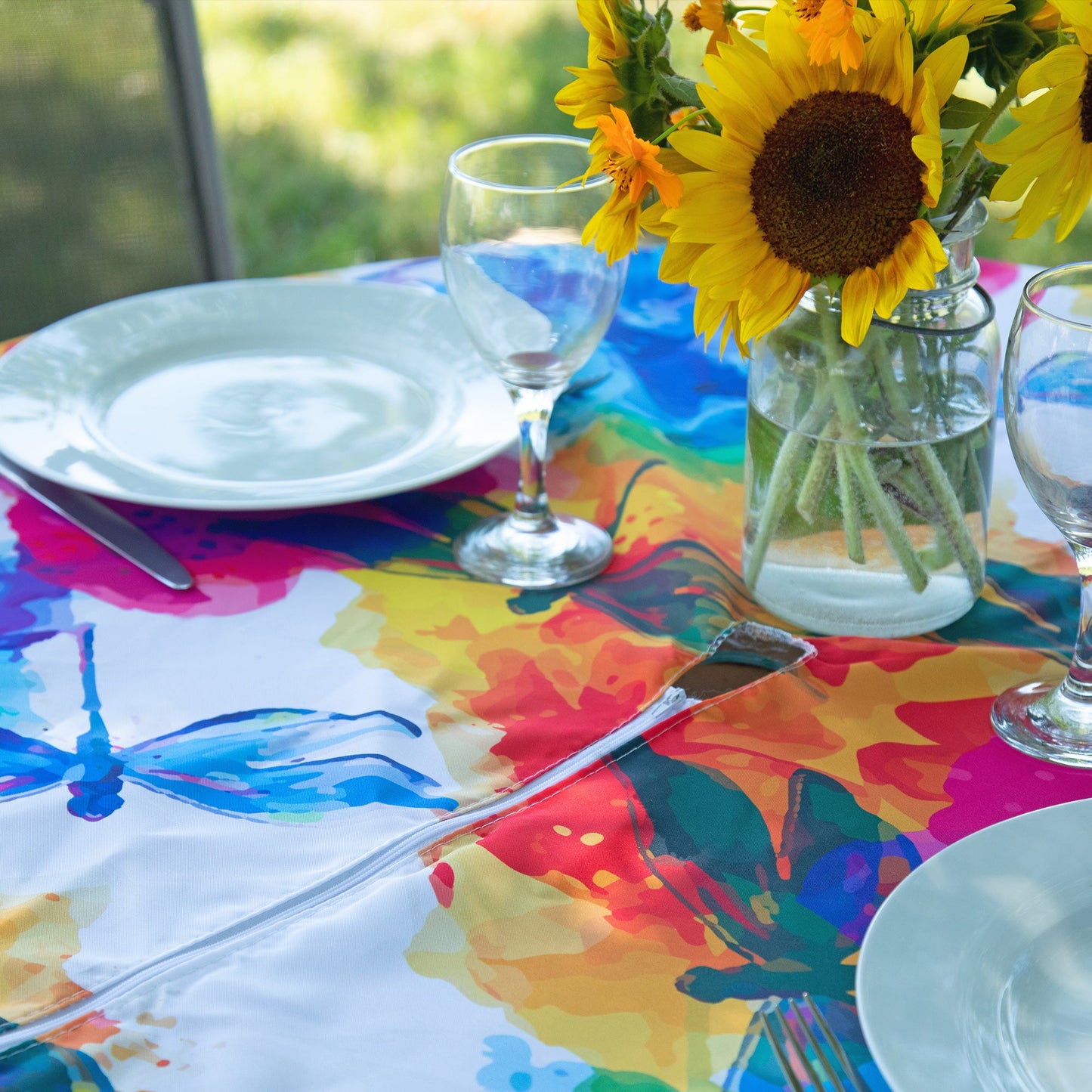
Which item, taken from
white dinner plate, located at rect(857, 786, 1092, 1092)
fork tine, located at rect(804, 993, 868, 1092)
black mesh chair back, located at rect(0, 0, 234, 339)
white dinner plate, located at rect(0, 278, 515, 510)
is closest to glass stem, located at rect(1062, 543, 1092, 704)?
white dinner plate, located at rect(857, 786, 1092, 1092)

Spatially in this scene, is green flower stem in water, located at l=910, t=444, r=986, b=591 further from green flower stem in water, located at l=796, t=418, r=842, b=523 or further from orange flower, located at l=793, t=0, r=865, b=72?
orange flower, located at l=793, t=0, r=865, b=72

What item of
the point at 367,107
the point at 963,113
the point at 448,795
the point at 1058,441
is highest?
the point at 963,113

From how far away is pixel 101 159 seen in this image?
1.31m

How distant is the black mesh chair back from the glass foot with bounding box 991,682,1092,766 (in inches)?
42.2

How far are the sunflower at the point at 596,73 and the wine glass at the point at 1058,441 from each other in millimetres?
187

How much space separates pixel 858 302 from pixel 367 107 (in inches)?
114

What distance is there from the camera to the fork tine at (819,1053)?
0.39 meters

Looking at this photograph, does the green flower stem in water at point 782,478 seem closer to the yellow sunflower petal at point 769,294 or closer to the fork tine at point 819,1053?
the yellow sunflower petal at point 769,294

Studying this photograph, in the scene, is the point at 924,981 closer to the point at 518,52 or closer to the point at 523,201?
the point at 523,201

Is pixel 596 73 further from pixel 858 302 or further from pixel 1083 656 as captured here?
pixel 1083 656

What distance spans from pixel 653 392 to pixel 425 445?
0.62 ft

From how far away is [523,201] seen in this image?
615 millimetres

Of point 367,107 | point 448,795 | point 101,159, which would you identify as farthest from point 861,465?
point 367,107

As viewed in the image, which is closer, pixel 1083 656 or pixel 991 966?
A: pixel 991 966
